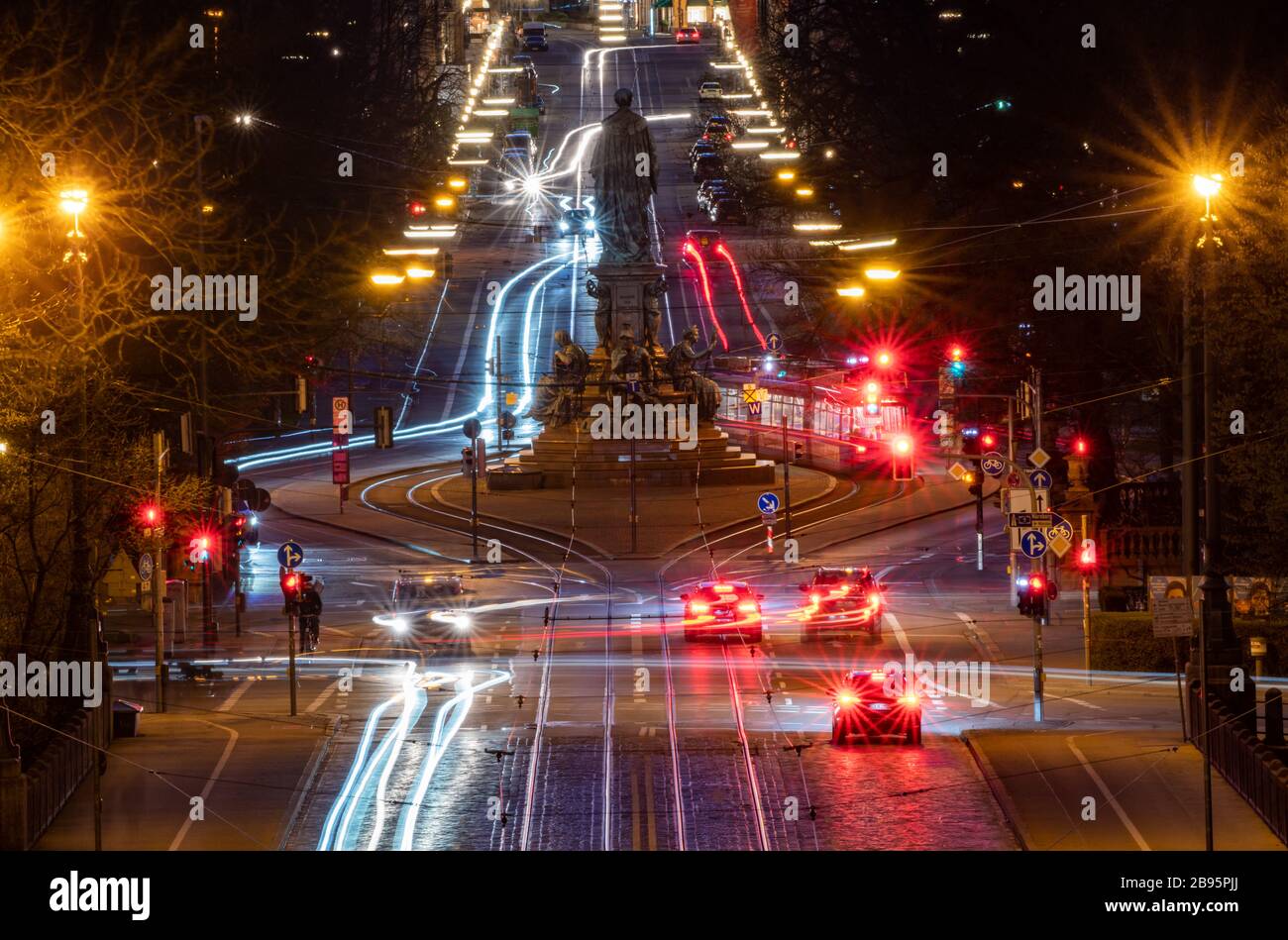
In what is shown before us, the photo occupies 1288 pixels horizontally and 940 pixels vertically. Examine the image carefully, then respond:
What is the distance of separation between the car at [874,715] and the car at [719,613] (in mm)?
10576

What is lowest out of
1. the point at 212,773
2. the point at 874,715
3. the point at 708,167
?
the point at 212,773

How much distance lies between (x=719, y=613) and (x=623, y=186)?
28.2 meters

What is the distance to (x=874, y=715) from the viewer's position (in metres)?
30.3

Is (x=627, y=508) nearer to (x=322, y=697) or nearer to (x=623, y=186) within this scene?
(x=623, y=186)

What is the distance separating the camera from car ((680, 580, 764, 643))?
135ft

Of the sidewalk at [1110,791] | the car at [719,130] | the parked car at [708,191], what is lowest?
the sidewalk at [1110,791]

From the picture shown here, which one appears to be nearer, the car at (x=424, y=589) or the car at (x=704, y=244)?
the car at (x=424, y=589)

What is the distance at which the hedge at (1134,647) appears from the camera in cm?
3775

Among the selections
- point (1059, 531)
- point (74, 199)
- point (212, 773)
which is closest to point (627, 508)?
point (1059, 531)

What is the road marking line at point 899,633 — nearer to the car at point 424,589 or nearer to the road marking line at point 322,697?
the car at point 424,589

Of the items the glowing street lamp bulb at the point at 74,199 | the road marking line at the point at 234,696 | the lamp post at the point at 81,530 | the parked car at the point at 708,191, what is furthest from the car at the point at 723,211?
the glowing street lamp bulb at the point at 74,199
